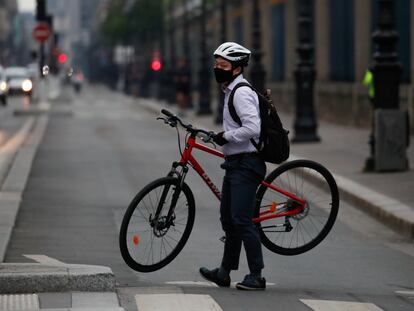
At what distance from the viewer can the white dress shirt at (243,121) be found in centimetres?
892

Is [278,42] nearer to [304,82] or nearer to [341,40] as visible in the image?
[341,40]

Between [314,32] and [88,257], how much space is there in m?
31.7

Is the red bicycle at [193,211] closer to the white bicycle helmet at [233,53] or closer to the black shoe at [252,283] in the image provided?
the white bicycle helmet at [233,53]

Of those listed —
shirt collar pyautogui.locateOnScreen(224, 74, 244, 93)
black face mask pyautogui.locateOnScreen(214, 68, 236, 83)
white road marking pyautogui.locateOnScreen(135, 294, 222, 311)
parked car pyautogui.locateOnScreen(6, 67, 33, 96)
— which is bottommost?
parked car pyautogui.locateOnScreen(6, 67, 33, 96)

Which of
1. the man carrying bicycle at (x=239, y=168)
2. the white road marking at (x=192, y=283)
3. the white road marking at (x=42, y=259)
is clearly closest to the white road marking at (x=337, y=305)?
the man carrying bicycle at (x=239, y=168)

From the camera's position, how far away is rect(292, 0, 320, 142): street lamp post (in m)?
27.1

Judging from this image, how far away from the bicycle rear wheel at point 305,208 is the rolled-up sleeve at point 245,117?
2.84 ft

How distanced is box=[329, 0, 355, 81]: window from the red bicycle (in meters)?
25.9

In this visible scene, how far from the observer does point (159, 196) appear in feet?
30.7

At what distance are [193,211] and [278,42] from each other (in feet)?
132

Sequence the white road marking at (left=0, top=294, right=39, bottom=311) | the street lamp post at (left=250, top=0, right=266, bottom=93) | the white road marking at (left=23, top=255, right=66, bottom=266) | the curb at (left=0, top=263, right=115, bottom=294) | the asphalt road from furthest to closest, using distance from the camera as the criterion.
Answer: the street lamp post at (left=250, top=0, right=266, bottom=93), the white road marking at (left=23, top=255, right=66, bottom=266), the asphalt road, the curb at (left=0, top=263, right=115, bottom=294), the white road marking at (left=0, top=294, right=39, bottom=311)

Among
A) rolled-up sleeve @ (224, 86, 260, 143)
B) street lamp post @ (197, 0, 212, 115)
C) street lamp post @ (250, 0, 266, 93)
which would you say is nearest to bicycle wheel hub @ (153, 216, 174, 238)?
rolled-up sleeve @ (224, 86, 260, 143)

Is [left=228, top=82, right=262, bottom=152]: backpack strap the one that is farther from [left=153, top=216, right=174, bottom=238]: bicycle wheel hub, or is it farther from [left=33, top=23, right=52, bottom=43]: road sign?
[left=33, top=23, right=52, bottom=43]: road sign

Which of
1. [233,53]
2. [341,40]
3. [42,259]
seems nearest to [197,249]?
[42,259]
